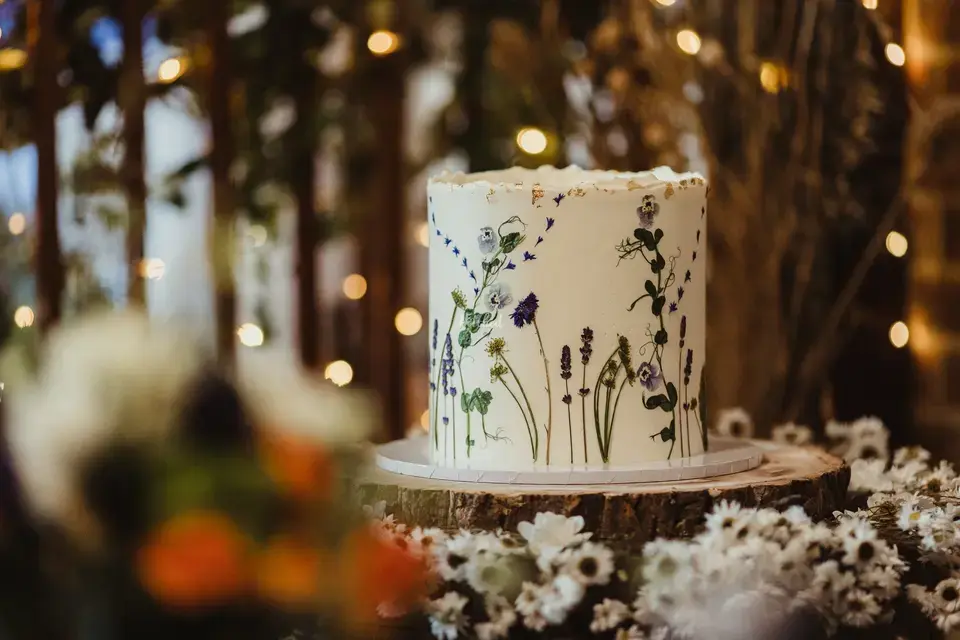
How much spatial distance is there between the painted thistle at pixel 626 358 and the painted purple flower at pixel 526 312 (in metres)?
0.08

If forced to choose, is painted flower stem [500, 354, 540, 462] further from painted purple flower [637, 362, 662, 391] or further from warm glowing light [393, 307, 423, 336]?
warm glowing light [393, 307, 423, 336]

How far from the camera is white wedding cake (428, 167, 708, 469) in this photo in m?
1.03

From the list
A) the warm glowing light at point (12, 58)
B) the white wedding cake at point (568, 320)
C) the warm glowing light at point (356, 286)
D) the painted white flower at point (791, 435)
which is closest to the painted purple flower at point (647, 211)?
the white wedding cake at point (568, 320)

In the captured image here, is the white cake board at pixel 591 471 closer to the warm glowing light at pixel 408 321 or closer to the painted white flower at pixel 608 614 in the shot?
the painted white flower at pixel 608 614

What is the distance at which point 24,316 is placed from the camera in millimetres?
1838

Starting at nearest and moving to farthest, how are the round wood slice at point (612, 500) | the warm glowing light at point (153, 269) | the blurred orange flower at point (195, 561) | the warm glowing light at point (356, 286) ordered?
the blurred orange flower at point (195, 561)
the round wood slice at point (612, 500)
the warm glowing light at point (153, 269)
the warm glowing light at point (356, 286)

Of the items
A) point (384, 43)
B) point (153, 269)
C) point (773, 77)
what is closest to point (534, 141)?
point (384, 43)

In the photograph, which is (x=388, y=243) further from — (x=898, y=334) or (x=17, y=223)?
(x=898, y=334)

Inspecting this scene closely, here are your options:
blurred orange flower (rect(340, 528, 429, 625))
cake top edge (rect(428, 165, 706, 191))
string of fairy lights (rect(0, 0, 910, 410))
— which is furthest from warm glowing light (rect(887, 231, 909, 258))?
blurred orange flower (rect(340, 528, 429, 625))

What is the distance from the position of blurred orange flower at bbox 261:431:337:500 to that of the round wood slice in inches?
14.9

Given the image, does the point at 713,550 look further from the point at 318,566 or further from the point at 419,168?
the point at 419,168

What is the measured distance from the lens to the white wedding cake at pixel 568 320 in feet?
3.39

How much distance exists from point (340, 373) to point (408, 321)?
16 centimetres

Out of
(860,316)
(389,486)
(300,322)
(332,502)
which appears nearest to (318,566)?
(332,502)
